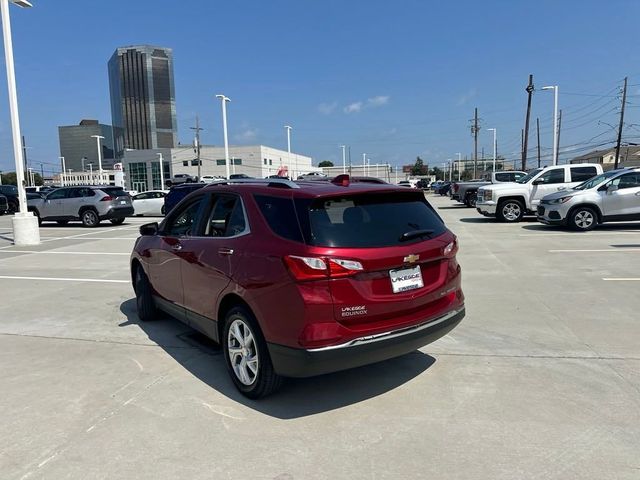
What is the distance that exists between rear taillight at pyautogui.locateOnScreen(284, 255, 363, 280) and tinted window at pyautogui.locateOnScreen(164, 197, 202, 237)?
177 cm

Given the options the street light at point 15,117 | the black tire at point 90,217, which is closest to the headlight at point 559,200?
the street light at point 15,117

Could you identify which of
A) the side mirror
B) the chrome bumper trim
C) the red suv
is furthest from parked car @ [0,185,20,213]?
the chrome bumper trim

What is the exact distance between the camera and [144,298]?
6.09m

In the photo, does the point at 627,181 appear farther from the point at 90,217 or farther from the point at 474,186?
the point at 90,217

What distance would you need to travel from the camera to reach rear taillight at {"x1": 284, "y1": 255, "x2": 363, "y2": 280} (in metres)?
3.35

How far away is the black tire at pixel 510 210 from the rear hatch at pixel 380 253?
14.8 metres

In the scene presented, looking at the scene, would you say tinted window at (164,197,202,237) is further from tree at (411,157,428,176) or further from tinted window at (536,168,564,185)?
tree at (411,157,428,176)

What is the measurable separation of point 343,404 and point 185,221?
2578 millimetres

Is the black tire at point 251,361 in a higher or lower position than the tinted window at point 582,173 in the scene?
lower

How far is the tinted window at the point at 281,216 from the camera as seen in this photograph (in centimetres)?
356

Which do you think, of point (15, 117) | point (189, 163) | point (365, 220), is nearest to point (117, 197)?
point (15, 117)

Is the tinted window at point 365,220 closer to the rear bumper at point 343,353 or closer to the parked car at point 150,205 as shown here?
the rear bumper at point 343,353

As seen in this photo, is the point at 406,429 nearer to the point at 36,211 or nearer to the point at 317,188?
the point at 317,188

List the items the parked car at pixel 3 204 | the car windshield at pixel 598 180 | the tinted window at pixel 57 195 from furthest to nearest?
the parked car at pixel 3 204
the tinted window at pixel 57 195
the car windshield at pixel 598 180
